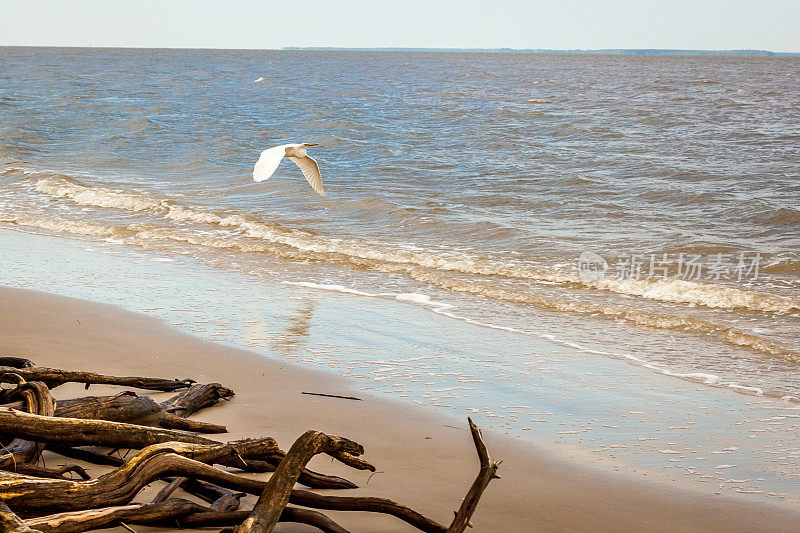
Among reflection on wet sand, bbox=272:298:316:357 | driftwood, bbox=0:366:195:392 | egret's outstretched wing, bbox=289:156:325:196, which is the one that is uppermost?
egret's outstretched wing, bbox=289:156:325:196

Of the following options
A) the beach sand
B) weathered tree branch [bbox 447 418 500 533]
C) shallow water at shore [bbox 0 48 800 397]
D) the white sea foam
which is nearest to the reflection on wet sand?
the beach sand

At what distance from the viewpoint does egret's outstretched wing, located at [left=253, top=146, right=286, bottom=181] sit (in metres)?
7.39

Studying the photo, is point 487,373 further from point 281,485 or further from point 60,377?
point 281,485

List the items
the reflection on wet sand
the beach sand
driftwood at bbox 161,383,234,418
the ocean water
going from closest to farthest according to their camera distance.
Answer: the beach sand
driftwood at bbox 161,383,234,418
the ocean water
the reflection on wet sand

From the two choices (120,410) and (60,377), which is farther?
(60,377)

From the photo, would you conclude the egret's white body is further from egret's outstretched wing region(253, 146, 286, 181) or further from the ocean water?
the ocean water

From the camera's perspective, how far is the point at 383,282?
7770 millimetres

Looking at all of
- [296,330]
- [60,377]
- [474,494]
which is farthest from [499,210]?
[474,494]

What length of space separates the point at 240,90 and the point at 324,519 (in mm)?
41476

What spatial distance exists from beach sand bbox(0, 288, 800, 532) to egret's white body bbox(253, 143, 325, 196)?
2.23 m

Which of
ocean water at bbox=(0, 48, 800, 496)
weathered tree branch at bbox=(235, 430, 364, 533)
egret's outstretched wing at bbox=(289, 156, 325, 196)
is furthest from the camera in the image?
egret's outstretched wing at bbox=(289, 156, 325, 196)

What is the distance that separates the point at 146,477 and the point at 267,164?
17.4 feet

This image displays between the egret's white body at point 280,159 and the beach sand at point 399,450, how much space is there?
223 centimetres

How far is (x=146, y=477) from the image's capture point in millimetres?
2473
